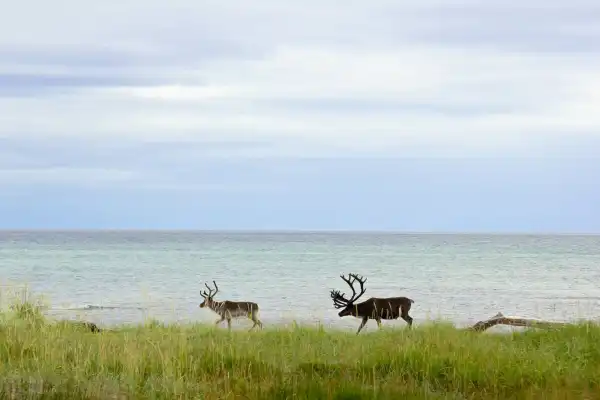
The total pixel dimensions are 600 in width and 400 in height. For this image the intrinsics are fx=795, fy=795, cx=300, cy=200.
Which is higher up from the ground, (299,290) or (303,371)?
(303,371)

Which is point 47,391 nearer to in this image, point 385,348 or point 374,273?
point 385,348

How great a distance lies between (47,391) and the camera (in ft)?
24.1

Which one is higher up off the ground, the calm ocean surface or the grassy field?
the grassy field

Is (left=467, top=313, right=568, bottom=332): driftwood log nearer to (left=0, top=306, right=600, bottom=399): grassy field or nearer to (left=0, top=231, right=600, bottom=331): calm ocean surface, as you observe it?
(left=0, top=306, right=600, bottom=399): grassy field

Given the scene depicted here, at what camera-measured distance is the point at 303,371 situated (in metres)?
9.21

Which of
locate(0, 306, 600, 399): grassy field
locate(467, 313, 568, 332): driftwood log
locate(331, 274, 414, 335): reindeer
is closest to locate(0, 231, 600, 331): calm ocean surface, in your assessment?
locate(467, 313, 568, 332): driftwood log

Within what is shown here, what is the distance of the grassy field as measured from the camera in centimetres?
758

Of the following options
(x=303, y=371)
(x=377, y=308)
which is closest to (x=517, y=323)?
(x=377, y=308)

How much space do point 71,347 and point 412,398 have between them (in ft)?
16.2

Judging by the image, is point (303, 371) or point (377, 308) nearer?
point (303, 371)

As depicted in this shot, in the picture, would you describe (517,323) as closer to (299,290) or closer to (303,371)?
(303,371)

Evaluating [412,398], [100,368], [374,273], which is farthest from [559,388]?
[374,273]

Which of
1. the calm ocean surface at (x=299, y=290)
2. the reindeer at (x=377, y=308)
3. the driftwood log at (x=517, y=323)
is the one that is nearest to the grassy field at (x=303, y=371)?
the driftwood log at (x=517, y=323)

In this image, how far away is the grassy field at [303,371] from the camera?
7.58m
